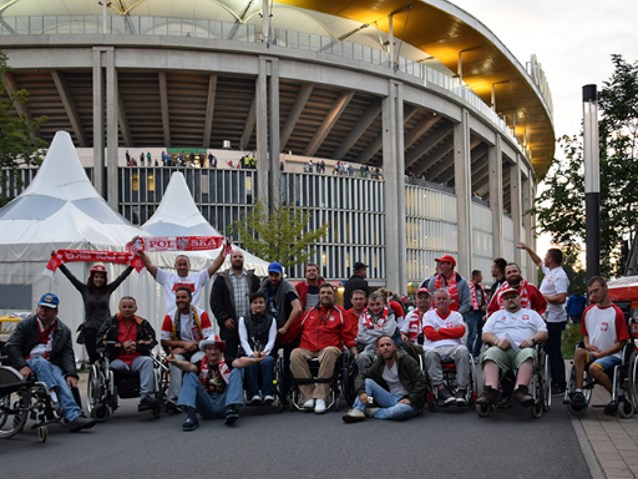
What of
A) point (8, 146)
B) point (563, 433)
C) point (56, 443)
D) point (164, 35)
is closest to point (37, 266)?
point (8, 146)

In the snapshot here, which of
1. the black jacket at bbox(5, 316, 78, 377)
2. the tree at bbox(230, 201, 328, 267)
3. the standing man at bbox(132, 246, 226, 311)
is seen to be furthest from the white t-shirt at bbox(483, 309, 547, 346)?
the tree at bbox(230, 201, 328, 267)

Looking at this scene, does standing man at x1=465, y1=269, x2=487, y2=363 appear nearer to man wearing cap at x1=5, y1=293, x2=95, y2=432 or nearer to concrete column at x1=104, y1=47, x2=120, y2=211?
man wearing cap at x1=5, y1=293, x2=95, y2=432

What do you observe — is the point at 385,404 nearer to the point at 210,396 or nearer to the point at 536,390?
the point at 536,390

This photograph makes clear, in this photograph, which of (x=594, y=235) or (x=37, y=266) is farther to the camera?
(x=37, y=266)

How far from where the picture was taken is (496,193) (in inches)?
2489

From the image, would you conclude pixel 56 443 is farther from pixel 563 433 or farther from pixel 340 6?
pixel 340 6

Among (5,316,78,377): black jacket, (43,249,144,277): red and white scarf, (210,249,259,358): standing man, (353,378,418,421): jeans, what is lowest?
(353,378,418,421): jeans

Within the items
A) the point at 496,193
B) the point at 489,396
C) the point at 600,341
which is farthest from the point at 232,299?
the point at 496,193

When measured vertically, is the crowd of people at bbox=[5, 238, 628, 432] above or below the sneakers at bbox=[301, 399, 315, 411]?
above

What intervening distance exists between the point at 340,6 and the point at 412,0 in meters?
4.18

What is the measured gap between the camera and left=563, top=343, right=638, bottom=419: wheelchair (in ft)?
27.8

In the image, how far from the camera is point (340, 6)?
154 ft

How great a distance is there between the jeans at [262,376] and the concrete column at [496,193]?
2132 inches

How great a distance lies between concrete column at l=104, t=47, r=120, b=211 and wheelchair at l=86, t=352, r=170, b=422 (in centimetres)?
3253
